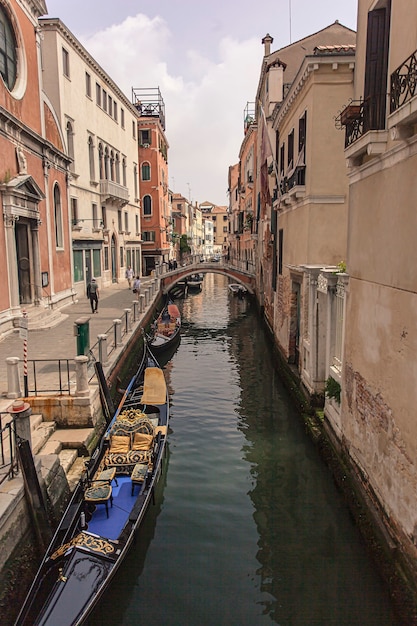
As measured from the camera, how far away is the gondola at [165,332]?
16359 millimetres

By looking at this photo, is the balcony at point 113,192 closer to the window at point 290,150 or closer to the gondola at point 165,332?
the gondola at point 165,332

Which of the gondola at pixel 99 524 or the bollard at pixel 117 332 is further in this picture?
the bollard at pixel 117 332

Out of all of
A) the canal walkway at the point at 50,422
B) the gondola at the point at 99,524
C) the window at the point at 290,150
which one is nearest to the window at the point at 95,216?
the canal walkway at the point at 50,422

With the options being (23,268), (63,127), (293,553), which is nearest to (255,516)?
(293,553)

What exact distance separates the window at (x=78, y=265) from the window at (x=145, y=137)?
1882cm

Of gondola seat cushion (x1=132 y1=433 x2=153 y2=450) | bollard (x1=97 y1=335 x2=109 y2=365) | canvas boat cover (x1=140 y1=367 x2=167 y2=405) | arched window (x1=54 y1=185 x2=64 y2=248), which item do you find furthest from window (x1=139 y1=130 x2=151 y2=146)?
gondola seat cushion (x1=132 y1=433 x2=153 y2=450)

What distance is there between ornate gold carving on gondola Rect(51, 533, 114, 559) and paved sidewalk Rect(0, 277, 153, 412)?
3.35m

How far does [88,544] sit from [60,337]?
28.6 feet

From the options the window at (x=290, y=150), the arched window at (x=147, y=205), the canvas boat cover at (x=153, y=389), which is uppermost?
the arched window at (x=147, y=205)

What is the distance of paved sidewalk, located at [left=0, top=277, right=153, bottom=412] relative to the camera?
1081 cm

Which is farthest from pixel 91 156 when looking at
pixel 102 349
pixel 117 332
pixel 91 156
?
pixel 102 349

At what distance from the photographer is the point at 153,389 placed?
31.2 ft

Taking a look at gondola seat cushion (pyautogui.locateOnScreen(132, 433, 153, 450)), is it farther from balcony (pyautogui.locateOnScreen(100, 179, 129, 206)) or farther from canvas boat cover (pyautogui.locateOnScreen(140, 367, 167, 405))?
balcony (pyautogui.locateOnScreen(100, 179, 129, 206))

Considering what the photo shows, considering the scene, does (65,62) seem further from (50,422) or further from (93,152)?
(50,422)
